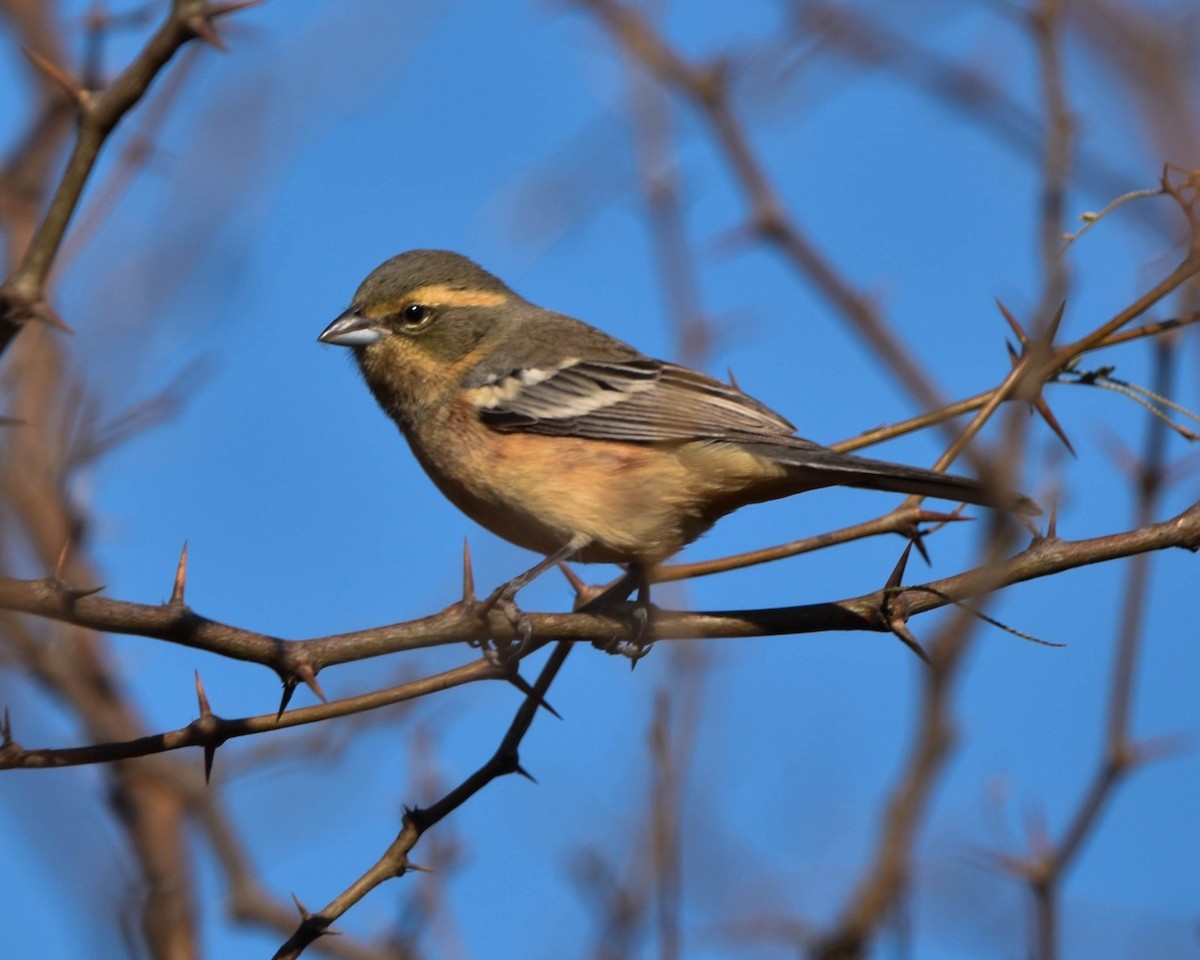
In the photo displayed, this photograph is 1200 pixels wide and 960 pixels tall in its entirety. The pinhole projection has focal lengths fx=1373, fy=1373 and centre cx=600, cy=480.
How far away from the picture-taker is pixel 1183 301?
15.0ft

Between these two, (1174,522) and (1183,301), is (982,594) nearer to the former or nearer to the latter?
(1174,522)

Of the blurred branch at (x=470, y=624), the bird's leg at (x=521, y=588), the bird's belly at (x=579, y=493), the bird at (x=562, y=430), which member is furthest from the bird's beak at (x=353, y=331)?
the blurred branch at (x=470, y=624)

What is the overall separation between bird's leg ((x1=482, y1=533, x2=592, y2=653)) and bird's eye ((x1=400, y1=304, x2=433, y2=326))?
155 cm

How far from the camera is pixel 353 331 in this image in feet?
21.7

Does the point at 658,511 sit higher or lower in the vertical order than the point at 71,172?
higher

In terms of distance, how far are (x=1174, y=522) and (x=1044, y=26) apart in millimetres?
2348

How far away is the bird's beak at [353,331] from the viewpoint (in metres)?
6.60

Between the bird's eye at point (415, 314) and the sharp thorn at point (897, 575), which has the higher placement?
the bird's eye at point (415, 314)

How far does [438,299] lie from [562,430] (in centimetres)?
128

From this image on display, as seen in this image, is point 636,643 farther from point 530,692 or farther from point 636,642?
point 530,692

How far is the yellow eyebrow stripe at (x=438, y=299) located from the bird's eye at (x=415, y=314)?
0.09 ft

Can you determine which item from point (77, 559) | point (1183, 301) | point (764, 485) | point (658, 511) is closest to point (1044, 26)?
point (1183, 301)

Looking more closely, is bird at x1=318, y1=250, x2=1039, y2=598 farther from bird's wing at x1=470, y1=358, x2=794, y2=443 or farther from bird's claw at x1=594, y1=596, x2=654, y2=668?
bird's claw at x1=594, y1=596, x2=654, y2=668

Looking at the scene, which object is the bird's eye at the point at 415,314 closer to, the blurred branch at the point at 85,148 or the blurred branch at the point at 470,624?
the blurred branch at the point at 470,624
